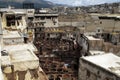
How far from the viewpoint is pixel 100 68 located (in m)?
16.7

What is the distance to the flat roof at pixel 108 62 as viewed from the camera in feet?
52.9

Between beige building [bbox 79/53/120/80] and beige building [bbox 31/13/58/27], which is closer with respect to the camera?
beige building [bbox 79/53/120/80]

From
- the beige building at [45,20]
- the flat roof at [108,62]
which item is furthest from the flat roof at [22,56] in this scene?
the beige building at [45,20]

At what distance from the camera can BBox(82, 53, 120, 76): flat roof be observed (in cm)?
1612

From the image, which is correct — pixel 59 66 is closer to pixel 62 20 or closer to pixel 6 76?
pixel 6 76

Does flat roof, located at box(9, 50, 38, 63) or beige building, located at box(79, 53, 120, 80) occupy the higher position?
flat roof, located at box(9, 50, 38, 63)

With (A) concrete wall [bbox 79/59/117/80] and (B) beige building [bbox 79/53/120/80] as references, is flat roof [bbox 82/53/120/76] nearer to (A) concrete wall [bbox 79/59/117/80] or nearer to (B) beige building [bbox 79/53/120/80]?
(B) beige building [bbox 79/53/120/80]

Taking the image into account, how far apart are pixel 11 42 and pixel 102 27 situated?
79.6ft

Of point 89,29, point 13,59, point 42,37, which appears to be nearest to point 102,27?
point 89,29

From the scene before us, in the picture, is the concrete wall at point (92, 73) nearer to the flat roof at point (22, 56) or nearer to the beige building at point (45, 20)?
the flat roof at point (22, 56)

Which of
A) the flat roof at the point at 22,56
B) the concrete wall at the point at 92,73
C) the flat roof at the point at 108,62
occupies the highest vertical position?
the flat roof at the point at 22,56

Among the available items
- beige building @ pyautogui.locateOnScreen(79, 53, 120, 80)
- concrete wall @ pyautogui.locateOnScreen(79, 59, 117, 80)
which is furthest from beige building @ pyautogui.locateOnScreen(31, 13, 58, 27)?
beige building @ pyautogui.locateOnScreen(79, 53, 120, 80)

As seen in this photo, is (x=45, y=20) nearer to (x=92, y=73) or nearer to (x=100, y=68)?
(x=92, y=73)

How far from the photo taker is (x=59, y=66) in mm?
28906
